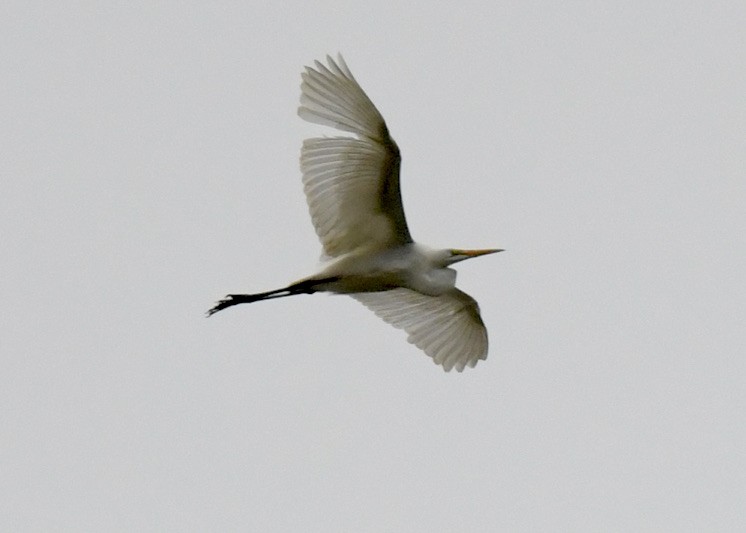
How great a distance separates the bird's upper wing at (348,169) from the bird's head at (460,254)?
40 cm

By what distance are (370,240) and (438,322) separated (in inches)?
58.7

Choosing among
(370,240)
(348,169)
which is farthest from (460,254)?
(348,169)

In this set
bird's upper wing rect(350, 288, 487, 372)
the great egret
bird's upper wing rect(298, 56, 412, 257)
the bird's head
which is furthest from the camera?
bird's upper wing rect(350, 288, 487, 372)

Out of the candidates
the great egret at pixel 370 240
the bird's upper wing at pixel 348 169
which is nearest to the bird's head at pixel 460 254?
the great egret at pixel 370 240

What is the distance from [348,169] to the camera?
1088 cm

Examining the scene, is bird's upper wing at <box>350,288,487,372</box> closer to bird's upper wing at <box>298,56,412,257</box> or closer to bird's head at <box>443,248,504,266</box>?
bird's head at <box>443,248,504,266</box>

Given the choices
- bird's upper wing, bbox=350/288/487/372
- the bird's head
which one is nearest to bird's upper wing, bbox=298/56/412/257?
the bird's head

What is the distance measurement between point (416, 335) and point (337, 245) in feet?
4.92

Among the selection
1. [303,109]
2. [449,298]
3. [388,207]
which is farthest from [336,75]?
[449,298]

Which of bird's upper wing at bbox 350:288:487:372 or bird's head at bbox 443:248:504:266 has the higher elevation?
bird's head at bbox 443:248:504:266

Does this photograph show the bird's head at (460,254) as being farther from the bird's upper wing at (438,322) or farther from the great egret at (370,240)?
the bird's upper wing at (438,322)

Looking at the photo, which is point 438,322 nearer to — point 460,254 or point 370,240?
point 460,254

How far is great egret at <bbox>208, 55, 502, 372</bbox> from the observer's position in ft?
34.2

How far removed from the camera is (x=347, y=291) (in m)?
11.7
